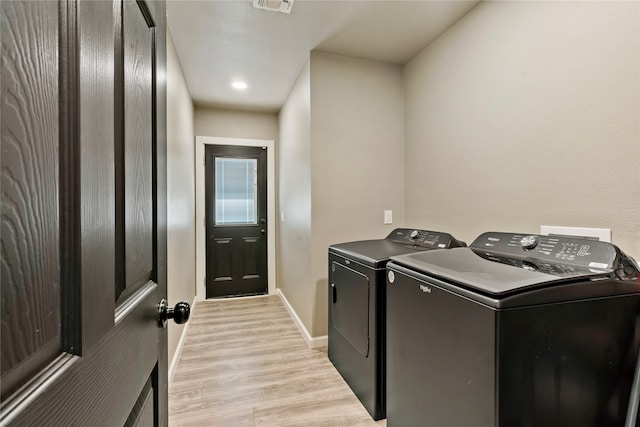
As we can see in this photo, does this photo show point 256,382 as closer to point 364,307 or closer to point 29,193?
point 364,307

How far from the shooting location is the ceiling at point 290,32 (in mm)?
1925

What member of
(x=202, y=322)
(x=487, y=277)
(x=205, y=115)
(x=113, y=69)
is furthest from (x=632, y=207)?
(x=205, y=115)

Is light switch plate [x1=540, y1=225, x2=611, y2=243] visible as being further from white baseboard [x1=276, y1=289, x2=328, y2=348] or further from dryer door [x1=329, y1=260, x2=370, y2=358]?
white baseboard [x1=276, y1=289, x2=328, y2=348]

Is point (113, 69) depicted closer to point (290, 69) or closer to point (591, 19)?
point (591, 19)

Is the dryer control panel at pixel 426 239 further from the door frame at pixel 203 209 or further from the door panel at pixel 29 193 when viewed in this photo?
the door frame at pixel 203 209

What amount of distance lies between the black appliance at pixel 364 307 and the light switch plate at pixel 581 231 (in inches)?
19.6

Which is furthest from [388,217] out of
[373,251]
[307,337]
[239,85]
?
[239,85]

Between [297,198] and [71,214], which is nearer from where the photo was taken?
[71,214]

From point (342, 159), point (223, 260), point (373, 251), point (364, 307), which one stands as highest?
point (342, 159)

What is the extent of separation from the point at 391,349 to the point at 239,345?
166cm

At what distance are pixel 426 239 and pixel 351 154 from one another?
1.01 metres

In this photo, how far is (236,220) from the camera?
4.01 meters

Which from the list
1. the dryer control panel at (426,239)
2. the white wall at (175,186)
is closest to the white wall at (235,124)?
the white wall at (175,186)

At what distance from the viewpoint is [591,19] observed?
4.29ft
